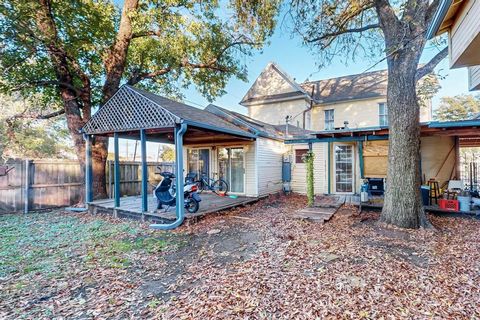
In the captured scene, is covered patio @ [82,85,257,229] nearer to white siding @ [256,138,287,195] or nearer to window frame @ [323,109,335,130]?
white siding @ [256,138,287,195]

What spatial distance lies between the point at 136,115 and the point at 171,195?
2.54 m

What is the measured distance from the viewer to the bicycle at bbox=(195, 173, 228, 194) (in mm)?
10283

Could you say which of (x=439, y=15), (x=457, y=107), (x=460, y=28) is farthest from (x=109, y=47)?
(x=457, y=107)

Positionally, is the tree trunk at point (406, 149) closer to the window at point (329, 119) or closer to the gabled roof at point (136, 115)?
the gabled roof at point (136, 115)

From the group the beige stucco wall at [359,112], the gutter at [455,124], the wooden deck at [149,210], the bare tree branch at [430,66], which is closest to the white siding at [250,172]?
the wooden deck at [149,210]

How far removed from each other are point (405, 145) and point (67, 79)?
10551mm

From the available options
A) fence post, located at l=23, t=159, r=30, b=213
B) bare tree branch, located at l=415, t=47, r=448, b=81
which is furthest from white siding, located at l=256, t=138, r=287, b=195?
fence post, located at l=23, t=159, r=30, b=213

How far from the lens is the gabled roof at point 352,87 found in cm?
1341

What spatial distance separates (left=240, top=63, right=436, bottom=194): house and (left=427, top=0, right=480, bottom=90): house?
154 inches

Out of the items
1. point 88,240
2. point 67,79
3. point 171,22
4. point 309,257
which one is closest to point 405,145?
point 309,257

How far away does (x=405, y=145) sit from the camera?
540 centimetres

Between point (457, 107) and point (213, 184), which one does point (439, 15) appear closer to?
point (213, 184)

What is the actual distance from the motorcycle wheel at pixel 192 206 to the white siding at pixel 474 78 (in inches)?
284

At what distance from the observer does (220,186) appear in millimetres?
10391
